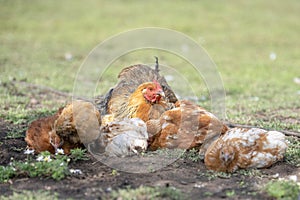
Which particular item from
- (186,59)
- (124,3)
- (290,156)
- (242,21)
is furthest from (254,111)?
(124,3)

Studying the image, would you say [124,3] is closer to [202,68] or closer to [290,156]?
[202,68]

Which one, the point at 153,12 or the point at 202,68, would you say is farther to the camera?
the point at 153,12

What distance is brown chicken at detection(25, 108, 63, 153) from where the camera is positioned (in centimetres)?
470

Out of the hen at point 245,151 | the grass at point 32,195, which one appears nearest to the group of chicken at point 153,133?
the hen at point 245,151

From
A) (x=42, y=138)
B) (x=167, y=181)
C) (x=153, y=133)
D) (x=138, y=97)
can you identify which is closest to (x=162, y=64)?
(x=138, y=97)

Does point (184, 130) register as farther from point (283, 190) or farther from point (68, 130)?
point (283, 190)

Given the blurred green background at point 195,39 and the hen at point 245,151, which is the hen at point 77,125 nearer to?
the hen at point 245,151

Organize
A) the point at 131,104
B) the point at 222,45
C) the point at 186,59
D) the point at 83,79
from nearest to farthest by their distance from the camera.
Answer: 1. the point at 131,104
2. the point at 83,79
3. the point at 186,59
4. the point at 222,45

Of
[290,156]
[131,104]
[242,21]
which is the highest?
[242,21]

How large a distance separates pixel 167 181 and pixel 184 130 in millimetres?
832

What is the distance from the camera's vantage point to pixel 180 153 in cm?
468

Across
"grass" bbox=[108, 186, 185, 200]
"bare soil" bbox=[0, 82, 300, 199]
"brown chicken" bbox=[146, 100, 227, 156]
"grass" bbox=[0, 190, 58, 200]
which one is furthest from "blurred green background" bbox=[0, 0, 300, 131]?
"grass" bbox=[0, 190, 58, 200]

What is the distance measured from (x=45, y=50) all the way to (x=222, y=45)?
395 centimetres

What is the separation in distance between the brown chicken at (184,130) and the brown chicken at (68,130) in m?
0.56
